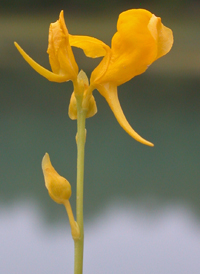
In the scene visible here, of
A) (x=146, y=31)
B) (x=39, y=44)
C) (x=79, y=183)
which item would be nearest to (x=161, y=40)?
(x=146, y=31)

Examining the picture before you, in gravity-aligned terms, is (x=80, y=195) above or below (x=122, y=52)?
below

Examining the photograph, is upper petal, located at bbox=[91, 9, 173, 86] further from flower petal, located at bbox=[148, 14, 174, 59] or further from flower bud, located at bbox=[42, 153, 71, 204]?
flower bud, located at bbox=[42, 153, 71, 204]

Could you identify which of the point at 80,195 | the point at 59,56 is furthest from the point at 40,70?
the point at 80,195

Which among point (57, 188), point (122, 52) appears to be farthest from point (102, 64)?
point (57, 188)

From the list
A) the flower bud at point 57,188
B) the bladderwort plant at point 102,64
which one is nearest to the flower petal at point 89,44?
the bladderwort plant at point 102,64

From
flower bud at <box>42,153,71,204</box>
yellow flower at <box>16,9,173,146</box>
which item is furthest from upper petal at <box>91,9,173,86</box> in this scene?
flower bud at <box>42,153,71,204</box>

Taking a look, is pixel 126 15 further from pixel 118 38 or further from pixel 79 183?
pixel 79 183

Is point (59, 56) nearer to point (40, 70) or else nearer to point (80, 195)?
point (40, 70)

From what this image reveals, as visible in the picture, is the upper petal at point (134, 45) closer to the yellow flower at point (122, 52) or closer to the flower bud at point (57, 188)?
the yellow flower at point (122, 52)
